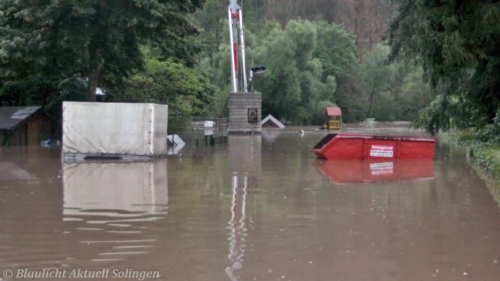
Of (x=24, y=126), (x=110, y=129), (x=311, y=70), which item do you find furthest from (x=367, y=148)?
(x=311, y=70)

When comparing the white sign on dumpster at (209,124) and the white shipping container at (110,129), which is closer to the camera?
the white shipping container at (110,129)

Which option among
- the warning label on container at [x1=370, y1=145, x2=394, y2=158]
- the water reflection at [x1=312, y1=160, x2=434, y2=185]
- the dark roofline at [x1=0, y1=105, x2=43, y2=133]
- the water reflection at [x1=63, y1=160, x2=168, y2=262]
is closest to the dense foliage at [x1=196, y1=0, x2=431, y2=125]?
the dark roofline at [x1=0, y1=105, x2=43, y2=133]

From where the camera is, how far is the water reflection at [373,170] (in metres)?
20.6

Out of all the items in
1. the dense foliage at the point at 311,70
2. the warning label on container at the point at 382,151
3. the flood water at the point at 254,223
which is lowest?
the flood water at the point at 254,223

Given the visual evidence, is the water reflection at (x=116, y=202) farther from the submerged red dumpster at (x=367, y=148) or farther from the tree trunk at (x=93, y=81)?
the tree trunk at (x=93, y=81)

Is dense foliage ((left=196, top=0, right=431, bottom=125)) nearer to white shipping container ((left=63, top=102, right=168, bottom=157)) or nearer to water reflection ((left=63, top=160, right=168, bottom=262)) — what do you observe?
white shipping container ((left=63, top=102, right=168, bottom=157))

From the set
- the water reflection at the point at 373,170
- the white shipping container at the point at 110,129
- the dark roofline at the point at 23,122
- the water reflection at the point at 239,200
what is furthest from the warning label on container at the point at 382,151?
the dark roofline at the point at 23,122

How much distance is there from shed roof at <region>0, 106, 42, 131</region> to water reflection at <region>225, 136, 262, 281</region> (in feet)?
39.0

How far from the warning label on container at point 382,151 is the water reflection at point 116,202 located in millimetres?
7850

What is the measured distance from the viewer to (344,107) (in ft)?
323

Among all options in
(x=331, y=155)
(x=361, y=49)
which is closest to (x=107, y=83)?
(x=331, y=155)

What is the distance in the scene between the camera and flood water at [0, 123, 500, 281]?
9656 mm

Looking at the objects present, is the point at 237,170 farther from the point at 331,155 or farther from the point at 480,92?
the point at 480,92

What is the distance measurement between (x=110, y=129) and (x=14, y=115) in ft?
40.6
